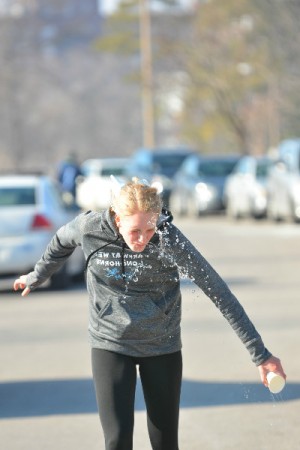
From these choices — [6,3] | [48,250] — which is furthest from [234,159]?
[6,3]

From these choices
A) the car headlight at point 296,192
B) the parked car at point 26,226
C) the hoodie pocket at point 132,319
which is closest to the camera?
the hoodie pocket at point 132,319

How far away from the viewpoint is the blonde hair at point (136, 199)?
17.1ft

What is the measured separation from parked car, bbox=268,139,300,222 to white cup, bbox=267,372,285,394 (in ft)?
76.2

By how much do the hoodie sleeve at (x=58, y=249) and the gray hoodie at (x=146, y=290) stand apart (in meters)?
0.08

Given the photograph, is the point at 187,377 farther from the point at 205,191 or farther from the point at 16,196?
the point at 205,191

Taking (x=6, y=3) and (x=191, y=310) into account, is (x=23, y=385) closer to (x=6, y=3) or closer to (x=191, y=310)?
(x=191, y=310)

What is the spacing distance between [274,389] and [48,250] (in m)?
1.27

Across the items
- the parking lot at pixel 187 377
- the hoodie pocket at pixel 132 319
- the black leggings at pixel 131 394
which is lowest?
the parking lot at pixel 187 377

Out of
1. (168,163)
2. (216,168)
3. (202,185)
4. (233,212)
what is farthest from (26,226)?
(168,163)

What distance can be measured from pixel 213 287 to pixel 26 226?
10712 mm

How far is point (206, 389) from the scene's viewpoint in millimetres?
9195

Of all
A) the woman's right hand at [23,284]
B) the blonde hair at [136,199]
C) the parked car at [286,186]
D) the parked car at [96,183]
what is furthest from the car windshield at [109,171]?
the blonde hair at [136,199]

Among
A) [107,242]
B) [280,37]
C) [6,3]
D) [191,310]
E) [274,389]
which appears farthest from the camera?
[6,3]

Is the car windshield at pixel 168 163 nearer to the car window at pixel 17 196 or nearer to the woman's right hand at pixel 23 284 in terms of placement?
the car window at pixel 17 196
